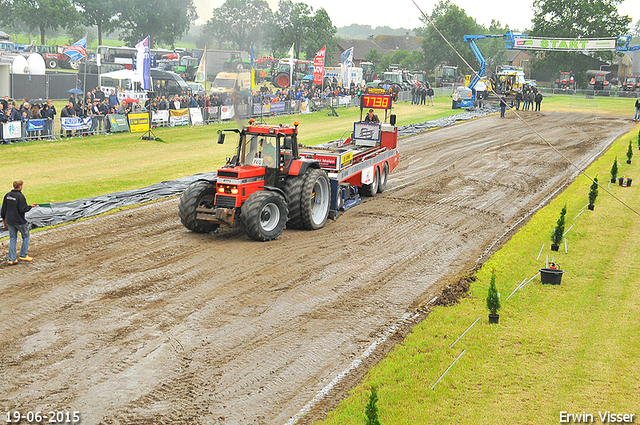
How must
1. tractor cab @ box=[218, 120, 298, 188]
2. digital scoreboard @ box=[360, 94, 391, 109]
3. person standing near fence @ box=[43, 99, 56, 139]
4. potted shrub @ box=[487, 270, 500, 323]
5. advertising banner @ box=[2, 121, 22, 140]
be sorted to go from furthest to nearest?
1. person standing near fence @ box=[43, 99, 56, 139]
2. advertising banner @ box=[2, 121, 22, 140]
3. digital scoreboard @ box=[360, 94, 391, 109]
4. tractor cab @ box=[218, 120, 298, 188]
5. potted shrub @ box=[487, 270, 500, 323]

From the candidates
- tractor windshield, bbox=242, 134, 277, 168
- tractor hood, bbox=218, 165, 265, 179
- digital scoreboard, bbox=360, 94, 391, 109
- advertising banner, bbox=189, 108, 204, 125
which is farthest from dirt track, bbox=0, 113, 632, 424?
advertising banner, bbox=189, 108, 204, 125

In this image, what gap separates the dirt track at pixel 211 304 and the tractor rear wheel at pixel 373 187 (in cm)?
35

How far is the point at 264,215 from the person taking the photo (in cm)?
1405

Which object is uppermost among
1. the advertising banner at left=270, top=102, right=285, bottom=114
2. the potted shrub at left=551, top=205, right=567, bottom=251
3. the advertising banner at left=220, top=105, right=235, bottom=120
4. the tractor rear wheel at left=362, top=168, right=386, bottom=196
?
the advertising banner at left=270, top=102, right=285, bottom=114

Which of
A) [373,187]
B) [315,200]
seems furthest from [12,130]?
[315,200]

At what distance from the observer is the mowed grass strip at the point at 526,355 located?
7238 millimetres

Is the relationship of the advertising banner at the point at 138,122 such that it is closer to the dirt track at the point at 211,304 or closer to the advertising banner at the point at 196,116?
the advertising banner at the point at 196,116

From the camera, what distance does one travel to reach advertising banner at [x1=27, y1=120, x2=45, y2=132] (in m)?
25.7

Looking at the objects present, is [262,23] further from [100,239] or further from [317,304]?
[317,304]

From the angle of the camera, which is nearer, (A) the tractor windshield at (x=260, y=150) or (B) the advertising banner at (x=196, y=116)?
(A) the tractor windshield at (x=260, y=150)

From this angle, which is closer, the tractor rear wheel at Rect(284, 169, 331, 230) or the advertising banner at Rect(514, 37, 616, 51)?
the tractor rear wheel at Rect(284, 169, 331, 230)

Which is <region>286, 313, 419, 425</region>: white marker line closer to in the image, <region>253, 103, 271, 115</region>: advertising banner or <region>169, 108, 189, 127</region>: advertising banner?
<region>169, 108, 189, 127</region>: advertising banner

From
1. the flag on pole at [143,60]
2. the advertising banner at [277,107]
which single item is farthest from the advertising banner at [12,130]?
the advertising banner at [277,107]

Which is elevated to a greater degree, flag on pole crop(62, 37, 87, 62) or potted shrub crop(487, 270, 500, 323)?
flag on pole crop(62, 37, 87, 62)
